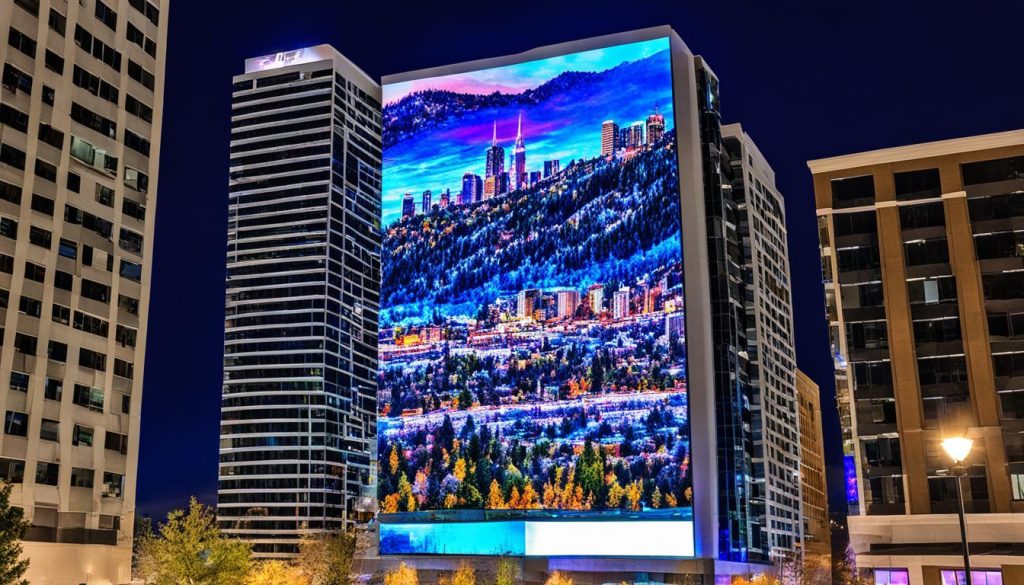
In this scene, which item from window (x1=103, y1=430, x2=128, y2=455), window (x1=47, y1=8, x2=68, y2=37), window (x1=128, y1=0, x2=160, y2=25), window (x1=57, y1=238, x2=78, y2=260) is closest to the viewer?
window (x1=57, y1=238, x2=78, y2=260)

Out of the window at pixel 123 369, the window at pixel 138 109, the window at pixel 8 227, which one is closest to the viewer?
the window at pixel 8 227

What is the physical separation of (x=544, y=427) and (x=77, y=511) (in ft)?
244

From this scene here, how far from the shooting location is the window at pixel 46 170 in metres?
85.7

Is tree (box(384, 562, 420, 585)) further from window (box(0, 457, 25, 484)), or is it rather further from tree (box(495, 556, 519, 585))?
window (box(0, 457, 25, 484))

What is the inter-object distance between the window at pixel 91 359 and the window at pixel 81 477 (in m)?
7.76

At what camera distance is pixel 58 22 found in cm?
8862

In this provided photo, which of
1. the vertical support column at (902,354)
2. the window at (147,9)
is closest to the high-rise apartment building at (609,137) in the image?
the vertical support column at (902,354)

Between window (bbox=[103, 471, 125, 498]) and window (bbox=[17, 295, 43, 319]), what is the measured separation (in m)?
13.3

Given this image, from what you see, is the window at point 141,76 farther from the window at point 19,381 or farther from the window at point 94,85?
the window at point 19,381

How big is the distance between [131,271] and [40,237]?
31.2 ft

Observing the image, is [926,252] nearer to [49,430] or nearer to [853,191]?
[853,191]

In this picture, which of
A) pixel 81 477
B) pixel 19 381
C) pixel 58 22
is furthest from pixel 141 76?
pixel 81 477

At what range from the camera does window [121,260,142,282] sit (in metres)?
92.2

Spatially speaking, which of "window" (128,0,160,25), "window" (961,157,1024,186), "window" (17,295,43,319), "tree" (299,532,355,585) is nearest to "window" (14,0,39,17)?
"window" (128,0,160,25)
